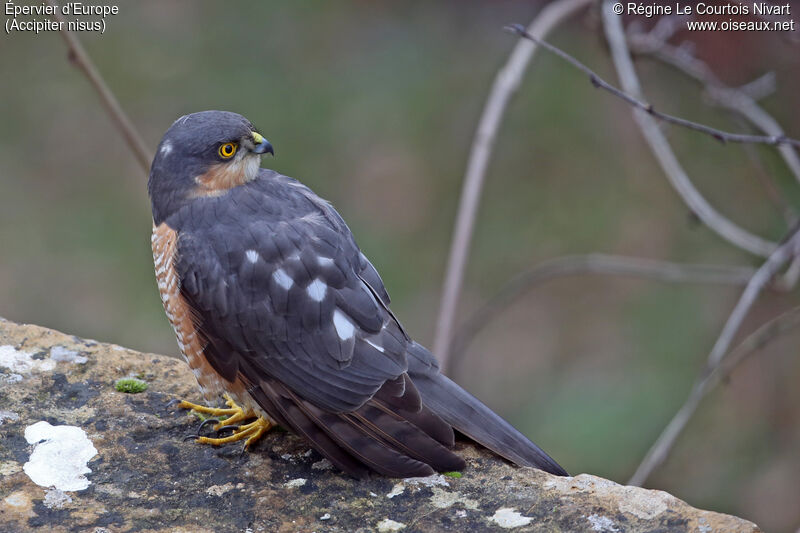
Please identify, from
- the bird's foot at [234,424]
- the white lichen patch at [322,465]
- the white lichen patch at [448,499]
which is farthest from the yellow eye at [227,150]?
the white lichen patch at [448,499]

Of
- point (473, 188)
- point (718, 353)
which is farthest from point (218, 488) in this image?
point (718, 353)

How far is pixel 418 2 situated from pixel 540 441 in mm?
4390

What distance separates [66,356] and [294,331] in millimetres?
1016

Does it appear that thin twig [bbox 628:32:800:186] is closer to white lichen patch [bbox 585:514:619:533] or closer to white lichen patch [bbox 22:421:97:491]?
white lichen patch [bbox 585:514:619:533]

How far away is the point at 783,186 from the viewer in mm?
6910

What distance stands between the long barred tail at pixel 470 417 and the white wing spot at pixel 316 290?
378 mm

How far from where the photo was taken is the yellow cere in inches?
129

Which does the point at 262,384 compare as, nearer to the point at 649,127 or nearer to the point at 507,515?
the point at 507,515

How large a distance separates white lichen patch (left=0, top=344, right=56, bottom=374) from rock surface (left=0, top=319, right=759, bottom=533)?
1 cm

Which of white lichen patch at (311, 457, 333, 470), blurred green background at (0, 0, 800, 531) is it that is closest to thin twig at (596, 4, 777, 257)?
white lichen patch at (311, 457, 333, 470)

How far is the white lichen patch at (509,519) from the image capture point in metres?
2.79

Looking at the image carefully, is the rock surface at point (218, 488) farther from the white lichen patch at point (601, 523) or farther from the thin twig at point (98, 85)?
the thin twig at point (98, 85)

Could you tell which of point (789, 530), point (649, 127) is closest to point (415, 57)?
point (649, 127)

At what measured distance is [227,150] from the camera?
3.29 meters
